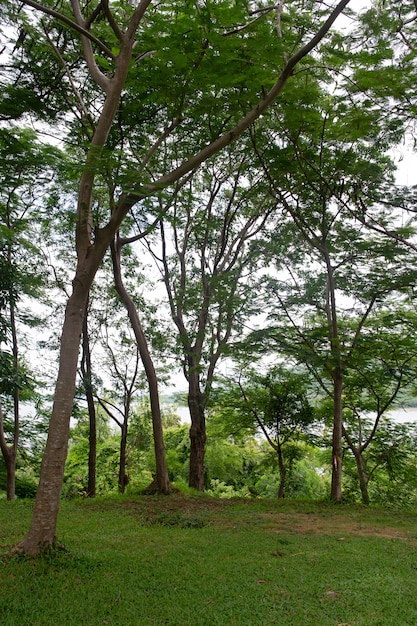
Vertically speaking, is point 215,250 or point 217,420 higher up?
point 215,250

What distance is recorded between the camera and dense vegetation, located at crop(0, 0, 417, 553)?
4941 millimetres

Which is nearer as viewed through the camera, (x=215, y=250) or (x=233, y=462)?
(x=215, y=250)

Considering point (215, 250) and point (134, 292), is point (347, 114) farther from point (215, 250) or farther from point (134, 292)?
point (134, 292)

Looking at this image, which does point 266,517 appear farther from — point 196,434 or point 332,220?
point 332,220

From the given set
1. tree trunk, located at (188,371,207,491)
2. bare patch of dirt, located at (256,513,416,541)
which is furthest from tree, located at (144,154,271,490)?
bare patch of dirt, located at (256,513,416,541)

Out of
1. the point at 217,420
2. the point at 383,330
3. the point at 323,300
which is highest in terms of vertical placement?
the point at 323,300

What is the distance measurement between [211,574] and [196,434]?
6.55 metres

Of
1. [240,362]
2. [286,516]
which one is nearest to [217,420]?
[240,362]

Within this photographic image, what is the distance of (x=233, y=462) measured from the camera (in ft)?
50.8

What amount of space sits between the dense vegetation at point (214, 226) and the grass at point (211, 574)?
0.73 metres

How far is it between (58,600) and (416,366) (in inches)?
321

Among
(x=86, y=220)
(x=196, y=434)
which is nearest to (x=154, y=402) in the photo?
(x=196, y=434)

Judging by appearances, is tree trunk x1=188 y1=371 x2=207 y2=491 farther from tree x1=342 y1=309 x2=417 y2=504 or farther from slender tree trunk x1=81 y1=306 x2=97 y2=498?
tree x1=342 y1=309 x2=417 y2=504

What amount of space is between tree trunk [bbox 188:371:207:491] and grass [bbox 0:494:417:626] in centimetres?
365
